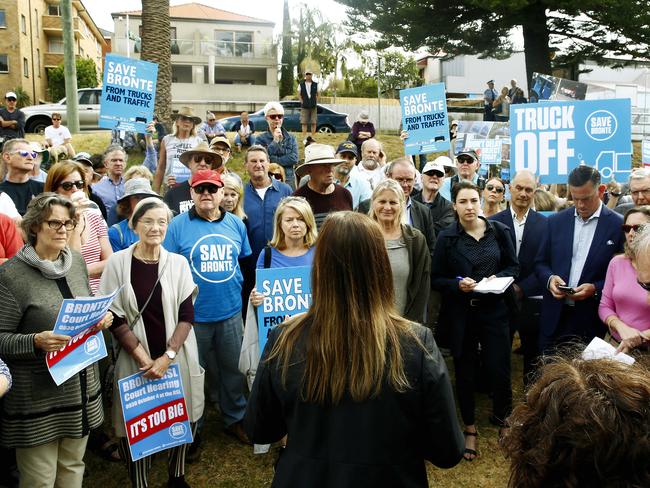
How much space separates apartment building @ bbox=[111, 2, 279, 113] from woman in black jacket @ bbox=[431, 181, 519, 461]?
31.0 metres

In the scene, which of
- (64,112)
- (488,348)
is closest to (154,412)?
(488,348)

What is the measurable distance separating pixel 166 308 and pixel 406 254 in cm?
188

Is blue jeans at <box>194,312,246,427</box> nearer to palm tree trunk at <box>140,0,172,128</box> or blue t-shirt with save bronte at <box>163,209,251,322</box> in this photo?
blue t-shirt with save bronte at <box>163,209,251,322</box>

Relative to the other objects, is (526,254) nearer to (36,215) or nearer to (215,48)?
(36,215)

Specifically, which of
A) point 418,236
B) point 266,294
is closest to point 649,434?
point 266,294

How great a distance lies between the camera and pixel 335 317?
2.03 metres

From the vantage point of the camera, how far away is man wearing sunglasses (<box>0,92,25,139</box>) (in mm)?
13492

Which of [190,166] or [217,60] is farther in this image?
[217,60]

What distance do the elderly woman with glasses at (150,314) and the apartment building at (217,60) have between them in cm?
3127

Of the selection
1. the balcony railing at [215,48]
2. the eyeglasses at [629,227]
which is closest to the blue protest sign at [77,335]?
the eyeglasses at [629,227]

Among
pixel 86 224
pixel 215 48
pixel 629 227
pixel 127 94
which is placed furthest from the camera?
pixel 215 48

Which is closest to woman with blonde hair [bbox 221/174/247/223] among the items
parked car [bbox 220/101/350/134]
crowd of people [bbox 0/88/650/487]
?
crowd of people [bbox 0/88/650/487]

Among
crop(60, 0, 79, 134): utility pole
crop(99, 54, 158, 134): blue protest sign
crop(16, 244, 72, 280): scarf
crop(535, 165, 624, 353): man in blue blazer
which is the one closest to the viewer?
crop(16, 244, 72, 280): scarf

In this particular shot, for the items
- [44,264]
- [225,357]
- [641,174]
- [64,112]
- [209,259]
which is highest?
[64,112]
